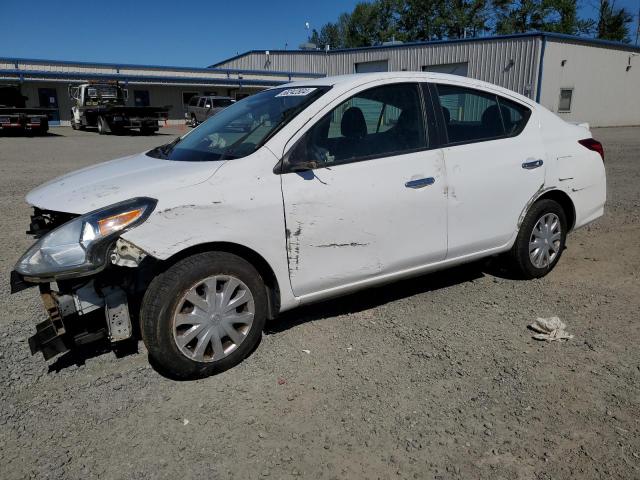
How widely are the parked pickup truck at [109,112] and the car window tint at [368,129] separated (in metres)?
21.9

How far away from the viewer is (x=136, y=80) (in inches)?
1331

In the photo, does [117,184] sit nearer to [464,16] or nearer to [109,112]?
[109,112]

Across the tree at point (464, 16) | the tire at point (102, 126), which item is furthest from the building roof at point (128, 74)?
A: the tree at point (464, 16)

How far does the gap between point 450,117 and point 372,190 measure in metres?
1.01

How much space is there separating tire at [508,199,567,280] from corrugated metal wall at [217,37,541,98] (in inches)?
945

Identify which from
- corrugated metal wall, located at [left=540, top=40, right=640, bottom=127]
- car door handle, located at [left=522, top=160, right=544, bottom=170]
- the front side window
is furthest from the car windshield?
corrugated metal wall, located at [left=540, top=40, right=640, bottom=127]

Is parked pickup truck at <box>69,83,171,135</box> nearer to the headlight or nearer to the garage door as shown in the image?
the garage door

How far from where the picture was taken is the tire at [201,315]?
114 inches

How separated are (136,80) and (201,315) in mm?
34542

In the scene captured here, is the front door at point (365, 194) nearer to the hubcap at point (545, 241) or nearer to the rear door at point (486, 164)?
the rear door at point (486, 164)

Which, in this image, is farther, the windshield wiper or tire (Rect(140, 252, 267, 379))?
the windshield wiper

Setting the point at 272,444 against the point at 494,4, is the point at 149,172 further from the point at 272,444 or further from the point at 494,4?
the point at 494,4

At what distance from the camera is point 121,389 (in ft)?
9.95

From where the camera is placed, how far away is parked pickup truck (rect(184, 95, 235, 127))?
1114 inches
